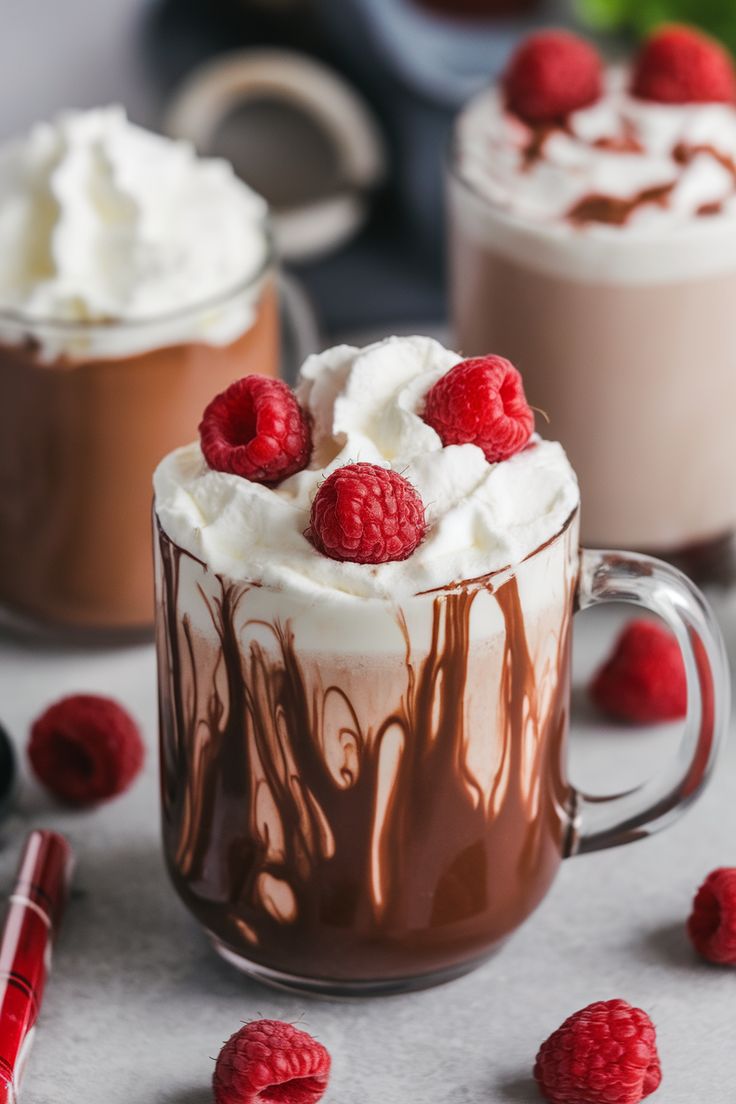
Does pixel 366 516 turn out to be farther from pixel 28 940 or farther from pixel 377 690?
pixel 28 940

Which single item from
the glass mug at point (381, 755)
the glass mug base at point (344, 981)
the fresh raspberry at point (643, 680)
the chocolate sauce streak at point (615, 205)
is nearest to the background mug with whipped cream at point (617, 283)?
the chocolate sauce streak at point (615, 205)

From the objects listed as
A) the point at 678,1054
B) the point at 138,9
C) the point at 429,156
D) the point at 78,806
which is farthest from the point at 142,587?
the point at 138,9

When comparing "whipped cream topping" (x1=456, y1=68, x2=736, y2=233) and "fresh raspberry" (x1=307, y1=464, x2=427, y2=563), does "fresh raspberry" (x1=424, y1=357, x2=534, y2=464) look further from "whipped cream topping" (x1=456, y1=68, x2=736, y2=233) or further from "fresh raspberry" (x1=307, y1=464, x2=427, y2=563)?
"whipped cream topping" (x1=456, y1=68, x2=736, y2=233)

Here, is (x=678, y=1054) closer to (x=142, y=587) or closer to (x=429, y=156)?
(x=142, y=587)

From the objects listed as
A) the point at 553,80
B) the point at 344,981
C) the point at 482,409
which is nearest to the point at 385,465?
the point at 482,409

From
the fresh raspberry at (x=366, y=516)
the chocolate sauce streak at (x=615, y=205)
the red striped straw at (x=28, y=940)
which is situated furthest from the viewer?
the chocolate sauce streak at (x=615, y=205)

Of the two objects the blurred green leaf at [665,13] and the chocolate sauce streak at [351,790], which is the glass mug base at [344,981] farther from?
the blurred green leaf at [665,13]
